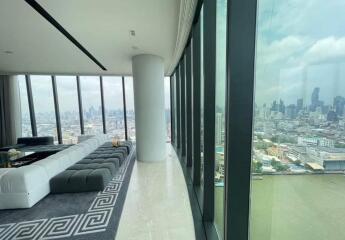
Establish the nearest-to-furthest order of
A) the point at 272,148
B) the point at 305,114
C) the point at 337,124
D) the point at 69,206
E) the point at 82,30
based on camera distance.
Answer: the point at 337,124, the point at 305,114, the point at 272,148, the point at 69,206, the point at 82,30

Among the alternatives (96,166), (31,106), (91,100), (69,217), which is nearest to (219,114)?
(69,217)

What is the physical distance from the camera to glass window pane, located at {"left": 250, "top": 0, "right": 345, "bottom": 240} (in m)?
0.61

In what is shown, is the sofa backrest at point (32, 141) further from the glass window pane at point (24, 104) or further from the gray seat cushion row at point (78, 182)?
the gray seat cushion row at point (78, 182)

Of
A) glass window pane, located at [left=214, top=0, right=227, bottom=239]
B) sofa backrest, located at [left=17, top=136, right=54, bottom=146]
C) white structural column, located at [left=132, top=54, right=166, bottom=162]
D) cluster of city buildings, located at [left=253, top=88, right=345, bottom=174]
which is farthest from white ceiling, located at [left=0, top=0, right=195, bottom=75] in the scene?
sofa backrest, located at [left=17, top=136, right=54, bottom=146]

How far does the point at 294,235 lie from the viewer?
2.77 feet

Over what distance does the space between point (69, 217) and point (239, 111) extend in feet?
8.79

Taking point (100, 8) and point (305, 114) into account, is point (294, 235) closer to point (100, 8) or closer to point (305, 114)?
point (305, 114)

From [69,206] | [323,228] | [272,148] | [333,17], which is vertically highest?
[333,17]

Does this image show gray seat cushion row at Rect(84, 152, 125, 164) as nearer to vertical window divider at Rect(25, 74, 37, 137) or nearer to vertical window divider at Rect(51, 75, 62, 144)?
vertical window divider at Rect(51, 75, 62, 144)

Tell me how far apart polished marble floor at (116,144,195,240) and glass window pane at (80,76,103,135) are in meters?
4.88

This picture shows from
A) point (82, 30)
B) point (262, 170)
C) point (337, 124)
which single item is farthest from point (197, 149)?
point (82, 30)

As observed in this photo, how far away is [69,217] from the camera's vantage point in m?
2.50

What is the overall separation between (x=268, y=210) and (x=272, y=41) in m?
0.94

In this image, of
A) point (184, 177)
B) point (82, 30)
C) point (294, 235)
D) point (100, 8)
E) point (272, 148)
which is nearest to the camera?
point (294, 235)
